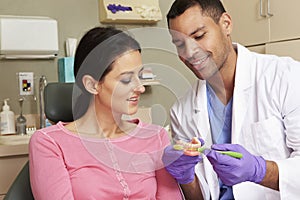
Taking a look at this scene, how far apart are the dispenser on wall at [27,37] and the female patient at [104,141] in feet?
3.37

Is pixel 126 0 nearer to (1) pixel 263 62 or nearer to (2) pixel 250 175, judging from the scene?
(1) pixel 263 62

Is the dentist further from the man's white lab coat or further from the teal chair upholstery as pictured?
the teal chair upholstery

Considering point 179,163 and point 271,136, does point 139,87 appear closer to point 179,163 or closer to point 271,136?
point 179,163

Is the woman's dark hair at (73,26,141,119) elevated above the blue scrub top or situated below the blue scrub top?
above

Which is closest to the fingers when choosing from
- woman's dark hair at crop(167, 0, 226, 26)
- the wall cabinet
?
woman's dark hair at crop(167, 0, 226, 26)

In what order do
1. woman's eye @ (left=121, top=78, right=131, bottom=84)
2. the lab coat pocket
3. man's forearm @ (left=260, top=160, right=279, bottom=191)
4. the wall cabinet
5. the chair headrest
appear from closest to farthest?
woman's eye @ (left=121, top=78, right=131, bottom=84) → man's forearm @ (left=260, top=160, right=279, bottom=191) → the lab coat pocket → the chair headrest → the wall cabinet

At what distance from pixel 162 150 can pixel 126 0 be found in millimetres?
1343

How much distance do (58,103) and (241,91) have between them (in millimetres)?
620

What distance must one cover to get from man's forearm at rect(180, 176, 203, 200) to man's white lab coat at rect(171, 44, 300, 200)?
18 millimetres

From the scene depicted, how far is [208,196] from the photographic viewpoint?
1385 millimetres

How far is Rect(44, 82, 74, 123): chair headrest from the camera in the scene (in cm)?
145

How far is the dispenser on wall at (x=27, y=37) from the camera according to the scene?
213 centimetres

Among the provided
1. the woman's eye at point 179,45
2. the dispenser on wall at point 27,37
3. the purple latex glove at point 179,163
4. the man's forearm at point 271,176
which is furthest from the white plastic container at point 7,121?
the man's forearm at point 271,176

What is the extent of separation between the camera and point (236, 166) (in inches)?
43.7
